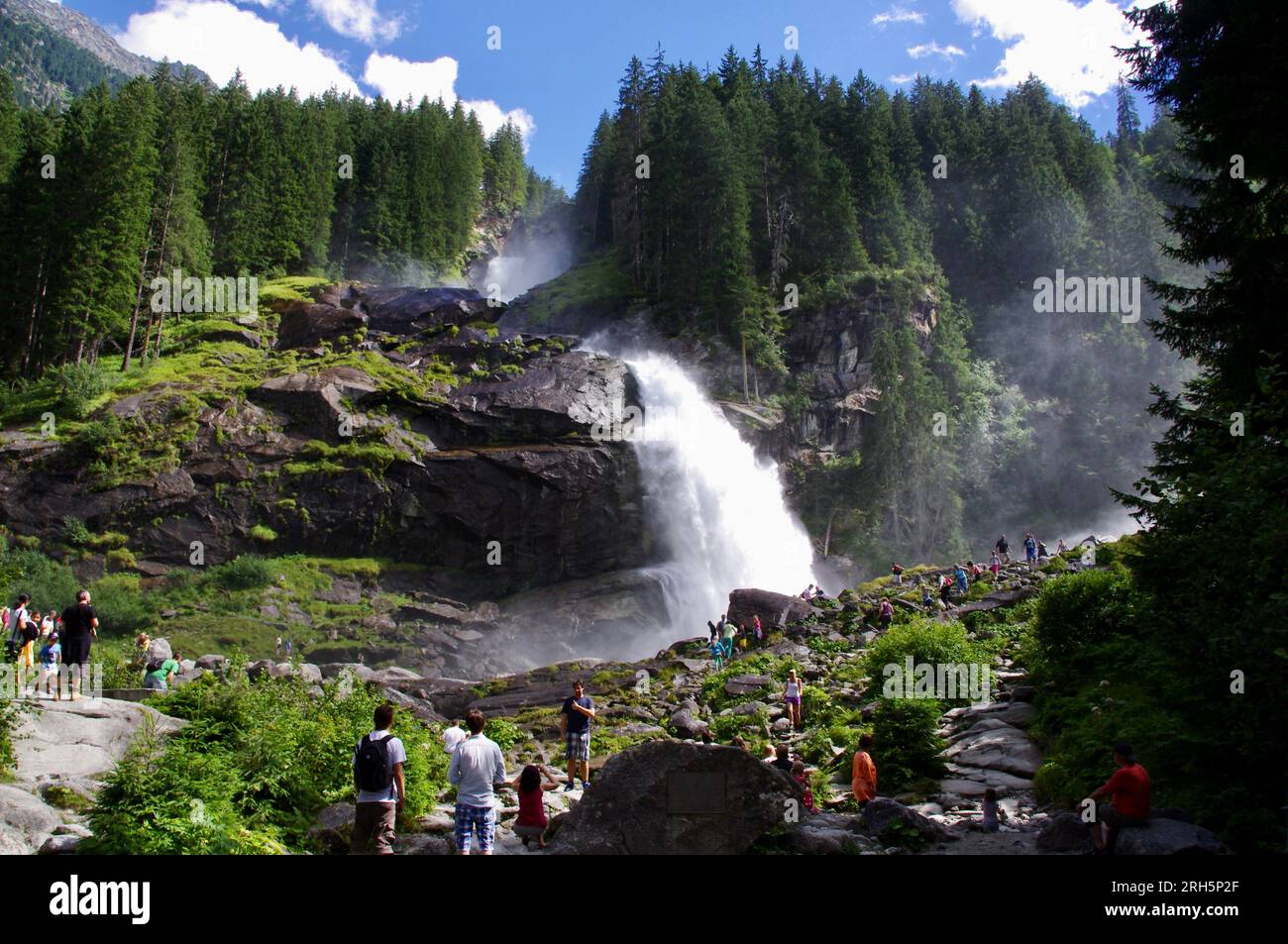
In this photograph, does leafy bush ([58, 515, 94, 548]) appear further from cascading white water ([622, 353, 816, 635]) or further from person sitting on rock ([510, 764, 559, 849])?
person sitting on rock ([510, 764, 559, 849])

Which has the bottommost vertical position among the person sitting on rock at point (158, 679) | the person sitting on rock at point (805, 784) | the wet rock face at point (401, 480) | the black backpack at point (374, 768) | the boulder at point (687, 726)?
the boulder at point (687, 726)

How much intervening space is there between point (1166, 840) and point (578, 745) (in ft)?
26.8

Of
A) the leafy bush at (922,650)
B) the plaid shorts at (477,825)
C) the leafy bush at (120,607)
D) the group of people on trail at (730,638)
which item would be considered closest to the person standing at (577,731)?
the plaid shorts at (477,825)

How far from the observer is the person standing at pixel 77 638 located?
15.3m

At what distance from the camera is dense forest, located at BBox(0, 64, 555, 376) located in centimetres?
4134

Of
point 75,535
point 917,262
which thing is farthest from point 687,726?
point 917,262

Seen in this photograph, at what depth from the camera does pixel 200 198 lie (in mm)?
54438

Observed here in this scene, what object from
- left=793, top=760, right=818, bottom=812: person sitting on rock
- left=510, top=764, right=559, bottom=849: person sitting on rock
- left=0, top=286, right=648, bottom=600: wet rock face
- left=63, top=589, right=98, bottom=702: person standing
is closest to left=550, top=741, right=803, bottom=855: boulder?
left=510, top=764, right=559, bottom=849: person sitting on rock

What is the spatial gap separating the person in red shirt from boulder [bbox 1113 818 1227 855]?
0.08 meters

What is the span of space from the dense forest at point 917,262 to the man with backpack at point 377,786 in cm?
4356

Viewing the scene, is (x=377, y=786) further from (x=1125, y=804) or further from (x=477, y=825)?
(x=1125, y=804)

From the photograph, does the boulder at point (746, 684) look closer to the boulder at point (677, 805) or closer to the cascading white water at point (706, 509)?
the boulder at point (677, 805)

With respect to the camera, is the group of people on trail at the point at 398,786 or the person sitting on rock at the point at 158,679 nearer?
the group of people on trail at the point at 398,786
